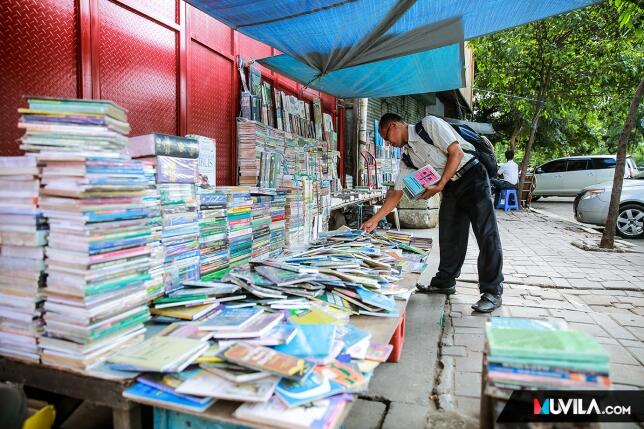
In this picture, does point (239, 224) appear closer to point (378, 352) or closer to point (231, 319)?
point (231, 319)

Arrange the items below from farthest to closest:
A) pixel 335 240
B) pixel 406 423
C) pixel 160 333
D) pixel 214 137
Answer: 1. pixel 214 137
2. pixel 335 240
3. pixel 406 423
4. pixel 160 333

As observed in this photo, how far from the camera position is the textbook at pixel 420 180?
354cm

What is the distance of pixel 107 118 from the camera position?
165 centimetres

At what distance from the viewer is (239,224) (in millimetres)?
3096

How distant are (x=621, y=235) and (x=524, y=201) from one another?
606 centimetres

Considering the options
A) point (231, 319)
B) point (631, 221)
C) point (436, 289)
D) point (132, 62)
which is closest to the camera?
point (231, 319)

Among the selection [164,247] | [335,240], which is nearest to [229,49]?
[335,240]

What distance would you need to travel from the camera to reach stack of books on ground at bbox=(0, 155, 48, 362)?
159 centimetres

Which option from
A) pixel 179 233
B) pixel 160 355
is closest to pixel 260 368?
pixel 160 355

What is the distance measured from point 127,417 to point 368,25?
3.12 m

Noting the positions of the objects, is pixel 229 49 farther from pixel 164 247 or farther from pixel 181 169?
pixel 164 247

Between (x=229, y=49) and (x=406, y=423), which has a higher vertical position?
(x=229, y=49)

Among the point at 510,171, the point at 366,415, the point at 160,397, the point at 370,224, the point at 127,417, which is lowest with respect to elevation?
the point at 366,415

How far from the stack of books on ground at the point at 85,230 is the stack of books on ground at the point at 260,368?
0.15 meters
